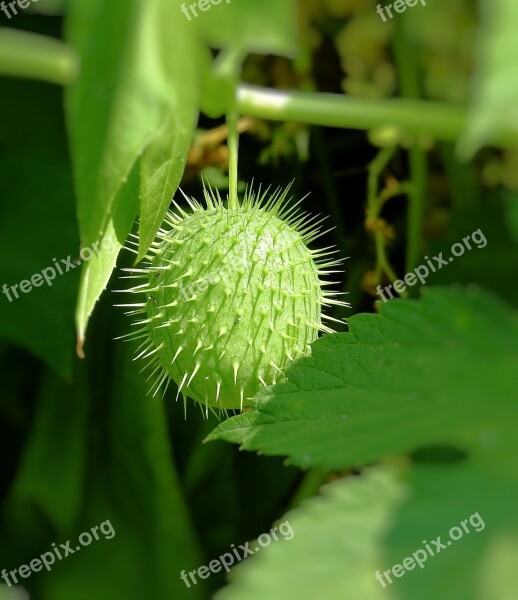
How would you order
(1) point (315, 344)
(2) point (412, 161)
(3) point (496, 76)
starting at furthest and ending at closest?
(2) point (412, 161) → (1) point (315, 344) → (3) point (496, 76)

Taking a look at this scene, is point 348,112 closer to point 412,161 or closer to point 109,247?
point 109,247

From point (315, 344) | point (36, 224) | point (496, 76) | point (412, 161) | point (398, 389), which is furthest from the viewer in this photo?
point (412, 161)

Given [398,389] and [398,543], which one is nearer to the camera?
[398,543]

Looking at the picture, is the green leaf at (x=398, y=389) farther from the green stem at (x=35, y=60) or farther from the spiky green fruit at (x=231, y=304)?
the green stem at (x=35, y=60)

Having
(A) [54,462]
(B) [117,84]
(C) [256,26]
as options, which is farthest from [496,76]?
(A) [54,462]

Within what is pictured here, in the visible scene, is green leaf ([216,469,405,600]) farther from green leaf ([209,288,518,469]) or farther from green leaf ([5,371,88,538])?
Result: green leaf ([5,371,88,538])

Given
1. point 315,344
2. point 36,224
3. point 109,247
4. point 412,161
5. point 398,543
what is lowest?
point 398,543

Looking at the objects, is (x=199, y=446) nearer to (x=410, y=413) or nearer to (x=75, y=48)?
(x=410, y=413)
